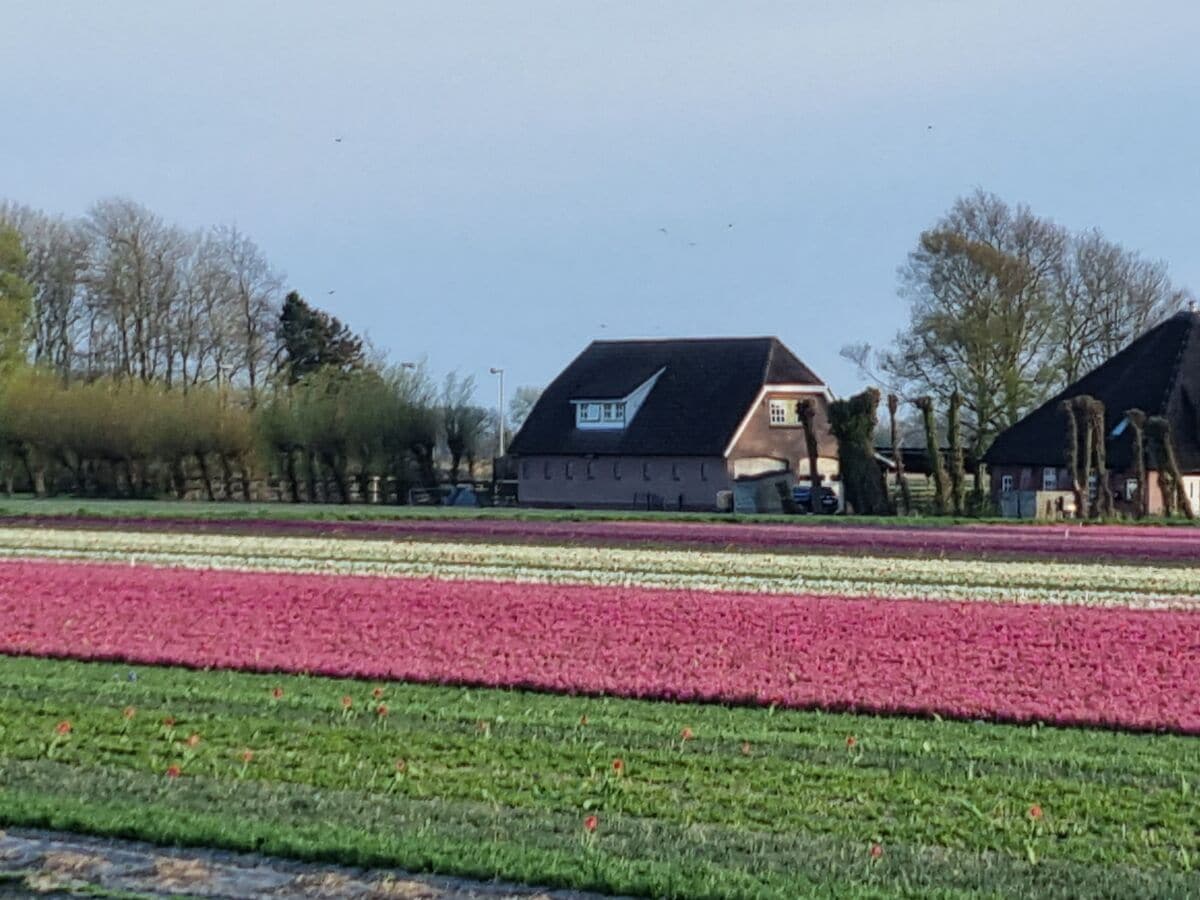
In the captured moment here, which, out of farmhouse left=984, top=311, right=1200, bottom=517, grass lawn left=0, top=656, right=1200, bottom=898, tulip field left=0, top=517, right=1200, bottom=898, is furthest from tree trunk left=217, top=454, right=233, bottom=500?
grass lawn left=0, top=656, right=1200, bottom=898

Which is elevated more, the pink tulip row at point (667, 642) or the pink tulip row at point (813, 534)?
the pink tulip row at point (813, 534)

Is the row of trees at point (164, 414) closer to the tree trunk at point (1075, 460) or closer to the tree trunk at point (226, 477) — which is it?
the tree trunk at point (226, 477)

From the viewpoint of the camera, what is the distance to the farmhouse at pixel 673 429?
2771 inches

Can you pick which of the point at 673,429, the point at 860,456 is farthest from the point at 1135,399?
the point at 673,429

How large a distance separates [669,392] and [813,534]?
37189mm

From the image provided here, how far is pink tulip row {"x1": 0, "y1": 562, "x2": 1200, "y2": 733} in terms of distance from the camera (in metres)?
13.5

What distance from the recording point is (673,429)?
71.7 metres

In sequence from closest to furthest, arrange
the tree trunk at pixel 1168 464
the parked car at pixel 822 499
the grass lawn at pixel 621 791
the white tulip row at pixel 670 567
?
the grass lawn at pixel 621 791, the white tulip row at pixel 670 567, the tree trunk at pixel 1168 464, the parked car at pixel 822 499

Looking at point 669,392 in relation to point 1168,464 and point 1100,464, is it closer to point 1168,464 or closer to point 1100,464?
point 1100,464

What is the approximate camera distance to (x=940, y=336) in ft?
227

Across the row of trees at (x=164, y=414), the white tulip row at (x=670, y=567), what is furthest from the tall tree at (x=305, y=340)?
the white tulip row at (x=670, y=567)

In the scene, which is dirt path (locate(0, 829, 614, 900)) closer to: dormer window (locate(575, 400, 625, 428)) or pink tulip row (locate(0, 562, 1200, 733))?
pink tulip row (locate(0, 562, 1200, 733))

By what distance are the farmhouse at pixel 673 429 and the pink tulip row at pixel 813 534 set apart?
2382 cm

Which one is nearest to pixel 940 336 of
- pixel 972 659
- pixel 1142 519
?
Result: pixel 1142 519
